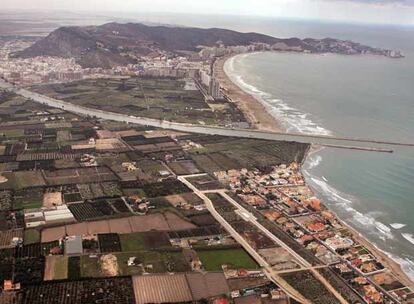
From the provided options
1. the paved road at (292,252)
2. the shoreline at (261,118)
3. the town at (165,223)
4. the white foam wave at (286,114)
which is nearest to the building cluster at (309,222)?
the town at (165,223)

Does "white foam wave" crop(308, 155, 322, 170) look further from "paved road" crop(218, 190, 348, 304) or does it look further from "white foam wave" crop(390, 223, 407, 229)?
"paved road" crop(218, 190, 348, 304)

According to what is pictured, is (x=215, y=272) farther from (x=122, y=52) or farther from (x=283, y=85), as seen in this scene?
(x=122, y=52)

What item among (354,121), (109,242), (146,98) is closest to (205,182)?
(109,242)

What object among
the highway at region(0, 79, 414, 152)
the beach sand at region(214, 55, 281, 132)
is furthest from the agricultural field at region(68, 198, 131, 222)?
the beach sand at region(214, 55, 281, 132)

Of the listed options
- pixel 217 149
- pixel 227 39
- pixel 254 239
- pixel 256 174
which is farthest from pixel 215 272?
pixel 227 39

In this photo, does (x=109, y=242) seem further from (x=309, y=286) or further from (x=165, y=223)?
(x=309, y=286)

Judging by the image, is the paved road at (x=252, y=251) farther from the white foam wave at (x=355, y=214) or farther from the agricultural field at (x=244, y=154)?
the white foam wave at (x=355, y=214)
